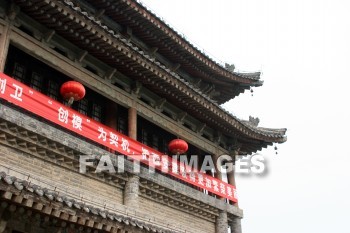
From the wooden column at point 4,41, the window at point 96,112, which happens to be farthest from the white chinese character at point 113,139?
the wooden column at point 4,41

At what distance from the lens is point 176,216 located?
1478cm

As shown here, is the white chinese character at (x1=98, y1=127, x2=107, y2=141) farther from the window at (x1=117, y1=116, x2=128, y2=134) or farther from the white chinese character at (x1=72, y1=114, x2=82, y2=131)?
the window at (x1=117, y1=116, x2=128, y2=134)

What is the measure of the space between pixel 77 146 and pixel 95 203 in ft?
5.84

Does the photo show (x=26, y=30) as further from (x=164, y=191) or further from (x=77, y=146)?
(x=164, y=191)

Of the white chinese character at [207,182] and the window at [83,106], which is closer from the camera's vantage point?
the window at [83,106]

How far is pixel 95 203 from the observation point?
11.1 meters

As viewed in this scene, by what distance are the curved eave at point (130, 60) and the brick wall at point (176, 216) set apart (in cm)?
389

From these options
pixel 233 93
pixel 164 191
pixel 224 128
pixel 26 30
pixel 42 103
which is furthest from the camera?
pixel 233 93

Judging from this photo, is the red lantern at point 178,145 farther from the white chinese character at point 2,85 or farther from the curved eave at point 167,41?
the white chinese character at point 2,85

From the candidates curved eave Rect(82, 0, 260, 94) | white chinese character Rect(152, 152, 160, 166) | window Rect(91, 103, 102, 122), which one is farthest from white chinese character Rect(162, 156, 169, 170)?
curved eave Rect(82, 0, 260, 94)

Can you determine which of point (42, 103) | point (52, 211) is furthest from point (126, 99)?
point (52, 211)

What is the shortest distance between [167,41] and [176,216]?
715cm

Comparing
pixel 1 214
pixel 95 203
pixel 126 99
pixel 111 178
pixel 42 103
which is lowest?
pixel 1 214

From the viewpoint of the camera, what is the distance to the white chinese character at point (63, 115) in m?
11.5
